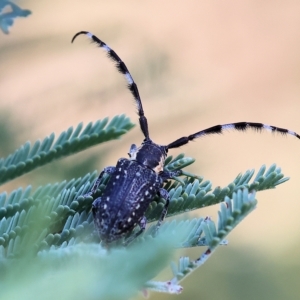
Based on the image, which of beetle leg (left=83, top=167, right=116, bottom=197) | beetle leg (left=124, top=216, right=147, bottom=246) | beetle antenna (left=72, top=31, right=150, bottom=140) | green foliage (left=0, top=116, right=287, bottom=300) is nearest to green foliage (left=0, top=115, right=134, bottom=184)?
green foliage (left=0, top=116, right=287, bottom=300)

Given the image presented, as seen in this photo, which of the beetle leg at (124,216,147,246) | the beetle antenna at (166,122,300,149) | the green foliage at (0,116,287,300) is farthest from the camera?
the beetle antenna at (166,122,300,149)

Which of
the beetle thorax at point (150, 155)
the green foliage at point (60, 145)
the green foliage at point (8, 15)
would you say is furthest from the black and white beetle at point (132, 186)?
the green foliage at point (8, 15)

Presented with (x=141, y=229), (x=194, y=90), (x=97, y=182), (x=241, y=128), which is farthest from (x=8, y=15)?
(x=194, y=90)

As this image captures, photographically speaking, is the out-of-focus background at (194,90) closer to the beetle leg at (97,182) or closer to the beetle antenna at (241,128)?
the beetle leg at (97,182)

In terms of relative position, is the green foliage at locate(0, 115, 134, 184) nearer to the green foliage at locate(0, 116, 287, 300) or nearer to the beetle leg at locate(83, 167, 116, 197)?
the green foliage at locate(0, 116, 287, 300)

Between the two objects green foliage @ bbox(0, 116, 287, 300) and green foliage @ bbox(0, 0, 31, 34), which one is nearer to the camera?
green foliage @ bbox(0, 116, 287, 300)

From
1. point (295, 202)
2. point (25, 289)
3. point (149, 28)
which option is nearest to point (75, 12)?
point (149, 28)

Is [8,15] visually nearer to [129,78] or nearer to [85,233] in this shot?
[85,233]
